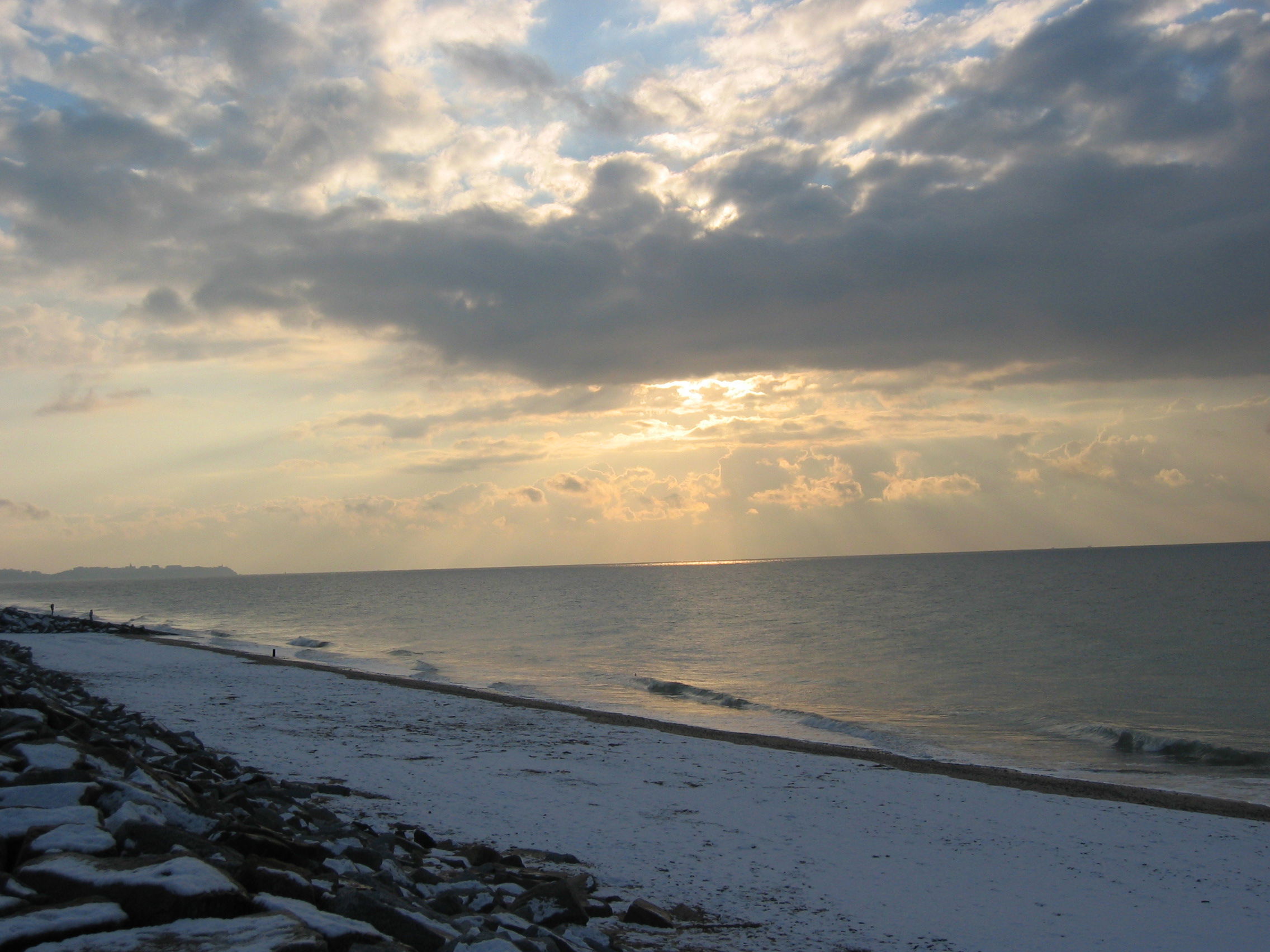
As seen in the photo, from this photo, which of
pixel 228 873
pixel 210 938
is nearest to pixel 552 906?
pixel 228 873

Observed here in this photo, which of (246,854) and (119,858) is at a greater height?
(119,858)

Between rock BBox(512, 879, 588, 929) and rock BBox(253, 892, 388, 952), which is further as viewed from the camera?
rock BBox(512, 879, 588, 929)

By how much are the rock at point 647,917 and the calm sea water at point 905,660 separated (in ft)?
46.5

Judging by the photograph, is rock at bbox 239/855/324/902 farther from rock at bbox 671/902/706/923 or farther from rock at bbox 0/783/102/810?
rock at bbox 671/902/706/923

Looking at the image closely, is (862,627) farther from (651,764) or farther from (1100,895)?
(1100,895)

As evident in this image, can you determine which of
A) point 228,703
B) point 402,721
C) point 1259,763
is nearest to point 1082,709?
point 1259,763

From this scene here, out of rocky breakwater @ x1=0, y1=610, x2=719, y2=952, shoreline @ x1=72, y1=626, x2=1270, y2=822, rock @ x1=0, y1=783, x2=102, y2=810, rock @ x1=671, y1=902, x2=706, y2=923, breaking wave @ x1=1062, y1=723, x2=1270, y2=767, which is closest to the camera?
rocky breakwater @ x1=0, y1=610, x2=719, y2=952

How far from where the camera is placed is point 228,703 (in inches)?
838

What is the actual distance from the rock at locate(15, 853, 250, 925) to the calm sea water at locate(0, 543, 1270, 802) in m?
18.8

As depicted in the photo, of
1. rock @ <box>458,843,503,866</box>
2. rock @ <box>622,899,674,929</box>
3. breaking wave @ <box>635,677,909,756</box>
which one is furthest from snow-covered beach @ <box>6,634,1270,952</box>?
breaking wave @ <box>635,677,909,756</box>

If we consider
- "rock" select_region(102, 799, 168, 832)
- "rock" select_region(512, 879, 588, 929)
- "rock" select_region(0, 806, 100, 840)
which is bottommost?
"rock" select_region(512, 879, 588, 929)

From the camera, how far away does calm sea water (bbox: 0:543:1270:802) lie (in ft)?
73.6

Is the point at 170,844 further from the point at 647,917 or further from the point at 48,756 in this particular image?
the point at 647,917

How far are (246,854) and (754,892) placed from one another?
5372 millimetres
